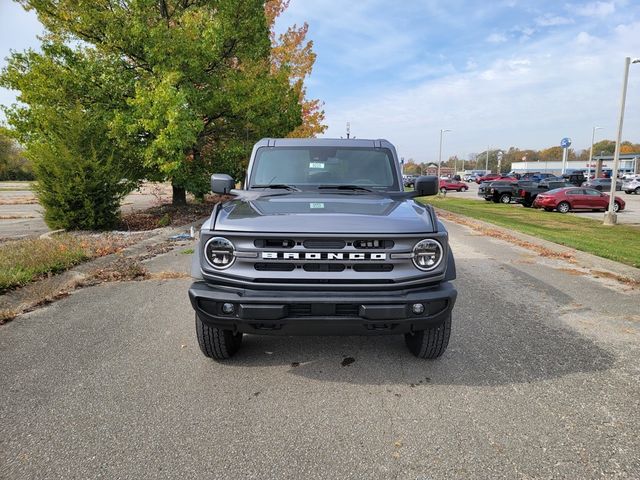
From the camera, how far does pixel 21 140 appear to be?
12.1m

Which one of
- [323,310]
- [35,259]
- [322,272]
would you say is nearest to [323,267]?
[322,272]

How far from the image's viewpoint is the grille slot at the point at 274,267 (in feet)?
9.87

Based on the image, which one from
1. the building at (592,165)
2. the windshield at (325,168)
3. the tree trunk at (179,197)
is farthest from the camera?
the building at (592,165)

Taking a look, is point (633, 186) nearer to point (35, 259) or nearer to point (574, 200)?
point (574, 200)

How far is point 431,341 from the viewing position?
3506mm

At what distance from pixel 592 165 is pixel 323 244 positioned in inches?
4423

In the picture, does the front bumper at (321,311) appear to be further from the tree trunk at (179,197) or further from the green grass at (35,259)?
the tree trunk at (179,197)

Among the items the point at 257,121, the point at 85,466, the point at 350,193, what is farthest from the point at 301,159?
the point at 257,121

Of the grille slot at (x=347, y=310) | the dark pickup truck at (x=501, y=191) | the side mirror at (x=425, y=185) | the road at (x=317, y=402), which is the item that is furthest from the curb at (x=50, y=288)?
the dark pickup truck at (x=501, y=191)

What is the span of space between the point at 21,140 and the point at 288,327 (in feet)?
42.1

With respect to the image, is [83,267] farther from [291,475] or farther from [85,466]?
[291,475]

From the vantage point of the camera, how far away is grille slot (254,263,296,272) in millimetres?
3010

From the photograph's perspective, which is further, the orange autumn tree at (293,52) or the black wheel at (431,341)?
the orange autumn tree at (293,52)

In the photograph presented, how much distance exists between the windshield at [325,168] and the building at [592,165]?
3595 inches
